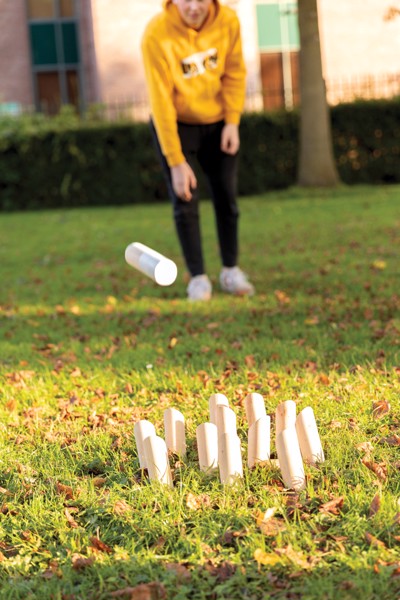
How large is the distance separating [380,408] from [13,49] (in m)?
21.1

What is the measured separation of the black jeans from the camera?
607 cm

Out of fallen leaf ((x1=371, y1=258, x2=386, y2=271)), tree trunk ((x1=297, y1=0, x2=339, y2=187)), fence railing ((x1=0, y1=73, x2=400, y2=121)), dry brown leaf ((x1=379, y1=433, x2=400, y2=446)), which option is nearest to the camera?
dry brown leaf ((x1=379, y1=433, x2=400, y2=446))

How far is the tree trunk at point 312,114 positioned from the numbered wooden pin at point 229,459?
12.2 metres

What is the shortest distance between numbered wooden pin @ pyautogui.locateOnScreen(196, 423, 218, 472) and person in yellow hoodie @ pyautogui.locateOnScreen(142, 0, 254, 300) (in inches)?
127

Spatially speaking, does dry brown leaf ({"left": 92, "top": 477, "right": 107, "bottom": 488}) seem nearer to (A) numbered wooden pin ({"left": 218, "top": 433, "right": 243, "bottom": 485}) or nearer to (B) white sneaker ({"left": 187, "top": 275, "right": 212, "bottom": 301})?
(A) numbered wooden pin ({"left": 218, "top": 433, "right": 243, "bottom": 485})

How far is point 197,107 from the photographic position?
5914mm

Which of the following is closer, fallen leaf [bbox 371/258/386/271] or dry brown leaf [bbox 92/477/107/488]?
dry brown leaf [bbox 92/477/107/488]

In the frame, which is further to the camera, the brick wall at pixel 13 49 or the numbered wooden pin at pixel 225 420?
the brick wall at pixel 13 49

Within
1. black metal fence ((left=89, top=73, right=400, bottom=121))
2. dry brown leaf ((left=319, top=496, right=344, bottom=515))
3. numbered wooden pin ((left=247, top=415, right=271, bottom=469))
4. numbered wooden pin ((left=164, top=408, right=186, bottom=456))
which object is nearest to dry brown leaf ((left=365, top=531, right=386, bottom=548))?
dry brown leaf ((left=319, top=496, right=344, bottom=515))

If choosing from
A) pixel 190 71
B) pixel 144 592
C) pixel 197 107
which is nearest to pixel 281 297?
pixel 197 107

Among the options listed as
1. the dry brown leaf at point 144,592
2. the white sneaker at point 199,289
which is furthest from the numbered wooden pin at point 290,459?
the white sneaker at point 199,289

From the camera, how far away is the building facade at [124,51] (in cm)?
2203

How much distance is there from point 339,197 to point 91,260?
6.30 m

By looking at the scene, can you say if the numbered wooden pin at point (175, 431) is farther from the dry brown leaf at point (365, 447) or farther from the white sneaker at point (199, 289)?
the white sneaker at point (199, 289)
